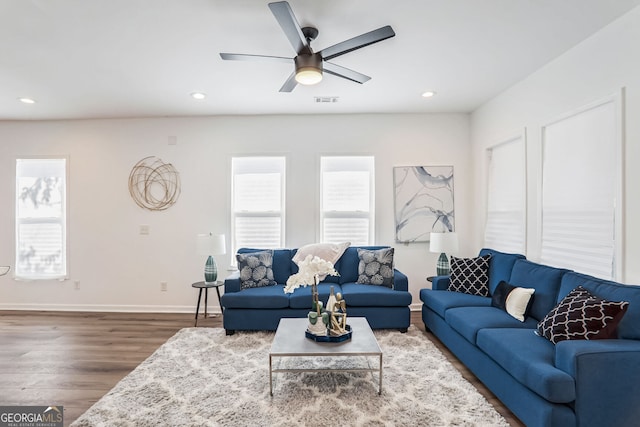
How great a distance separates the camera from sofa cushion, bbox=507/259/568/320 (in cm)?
263

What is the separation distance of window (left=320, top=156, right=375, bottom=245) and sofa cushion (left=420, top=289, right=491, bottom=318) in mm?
1304

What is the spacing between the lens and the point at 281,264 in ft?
13.9

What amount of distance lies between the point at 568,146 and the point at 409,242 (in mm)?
2173

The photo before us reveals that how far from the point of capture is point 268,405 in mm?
2303

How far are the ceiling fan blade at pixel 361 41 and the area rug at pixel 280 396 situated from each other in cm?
244

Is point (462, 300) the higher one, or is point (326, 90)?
point (326, 90)

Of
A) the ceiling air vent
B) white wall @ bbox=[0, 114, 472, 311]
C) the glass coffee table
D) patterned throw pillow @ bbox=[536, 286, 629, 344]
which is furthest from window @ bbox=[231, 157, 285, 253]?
patterned throw pillow @ bbox=[536, 286, 629, 344]

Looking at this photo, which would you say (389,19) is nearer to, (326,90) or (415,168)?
(326,90)

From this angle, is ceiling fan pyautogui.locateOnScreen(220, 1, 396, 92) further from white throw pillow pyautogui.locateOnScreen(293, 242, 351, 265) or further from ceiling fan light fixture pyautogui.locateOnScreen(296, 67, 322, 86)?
white throw pillow pyautogui.locateOnScreen(293, 242, 351, 265)

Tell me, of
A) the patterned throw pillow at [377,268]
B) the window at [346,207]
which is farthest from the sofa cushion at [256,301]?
the window at [346,207]

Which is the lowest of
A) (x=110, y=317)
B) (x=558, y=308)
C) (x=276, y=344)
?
(x=110, y=317)

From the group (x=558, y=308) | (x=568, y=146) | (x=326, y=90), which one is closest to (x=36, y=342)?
(x=326, y=90)

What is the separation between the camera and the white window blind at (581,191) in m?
2.52

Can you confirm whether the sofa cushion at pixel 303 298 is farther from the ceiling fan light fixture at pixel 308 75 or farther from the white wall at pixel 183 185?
the ceiling fan light fixture at pixel 308 75
